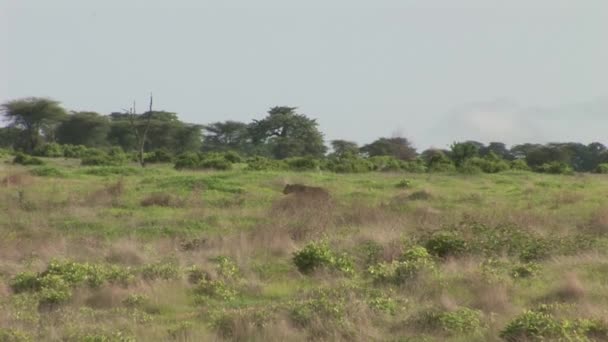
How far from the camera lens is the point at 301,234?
473 inches

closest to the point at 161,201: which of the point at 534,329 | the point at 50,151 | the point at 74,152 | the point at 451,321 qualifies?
the point at 451,321

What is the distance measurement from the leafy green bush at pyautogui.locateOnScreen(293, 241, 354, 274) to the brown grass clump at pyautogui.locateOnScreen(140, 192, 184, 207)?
24.2ft

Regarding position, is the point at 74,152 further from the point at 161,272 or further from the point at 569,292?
the point at 569,292

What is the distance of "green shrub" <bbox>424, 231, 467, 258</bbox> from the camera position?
9.91m

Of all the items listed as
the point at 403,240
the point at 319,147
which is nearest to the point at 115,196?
A: the point at 403,240

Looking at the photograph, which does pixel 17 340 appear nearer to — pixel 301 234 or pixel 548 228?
pixel 301 234

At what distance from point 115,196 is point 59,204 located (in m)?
1.52

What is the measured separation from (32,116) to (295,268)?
3774 cm

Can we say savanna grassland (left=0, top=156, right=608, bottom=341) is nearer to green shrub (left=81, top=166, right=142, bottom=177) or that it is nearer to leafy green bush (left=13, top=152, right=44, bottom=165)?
green shrub (left=81, top=166, right=142, bottom=177)

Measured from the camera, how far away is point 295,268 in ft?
30.6

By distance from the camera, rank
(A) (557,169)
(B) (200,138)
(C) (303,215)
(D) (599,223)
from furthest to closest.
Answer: (B) (200,138) < (A) (557,169) < (C) (303,215) < (D) (599,223)

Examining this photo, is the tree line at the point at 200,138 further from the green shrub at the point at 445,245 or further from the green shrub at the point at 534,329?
the green shrub at the point at 534,329

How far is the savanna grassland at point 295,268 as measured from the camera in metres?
6.42

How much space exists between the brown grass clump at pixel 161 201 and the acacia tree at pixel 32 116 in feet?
94.8
